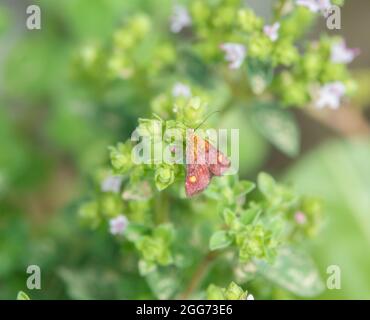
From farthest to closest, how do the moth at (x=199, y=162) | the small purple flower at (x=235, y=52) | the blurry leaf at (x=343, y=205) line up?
the blurry leaf at (x=343, y=205)
the small purple flower at (x=235, y=52)
the moth at (x=199, y=162)

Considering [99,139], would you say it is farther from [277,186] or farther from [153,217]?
[277,186]

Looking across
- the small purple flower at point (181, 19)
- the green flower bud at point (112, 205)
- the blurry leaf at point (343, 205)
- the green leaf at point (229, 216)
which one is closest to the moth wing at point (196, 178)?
the green leaf at point (229, 216)

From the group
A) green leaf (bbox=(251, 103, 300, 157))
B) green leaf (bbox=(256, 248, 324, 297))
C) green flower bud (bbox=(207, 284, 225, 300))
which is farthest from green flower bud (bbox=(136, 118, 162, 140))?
green leaf (bbox=(251, 103, 300, 157))

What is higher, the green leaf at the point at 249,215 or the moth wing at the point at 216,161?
the moth wing at the point at 216,161

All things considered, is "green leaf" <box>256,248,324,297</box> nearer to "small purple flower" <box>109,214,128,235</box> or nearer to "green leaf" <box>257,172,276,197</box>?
"green leaf" <box>257,172,276,197</box>

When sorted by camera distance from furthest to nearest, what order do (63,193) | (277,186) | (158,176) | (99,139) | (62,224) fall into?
(63,193) → (99,139) → (62,224) → (277,186) → (158,176)

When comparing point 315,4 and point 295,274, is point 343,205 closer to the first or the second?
point 295,274

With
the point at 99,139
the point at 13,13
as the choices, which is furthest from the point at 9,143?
the point at 13,13

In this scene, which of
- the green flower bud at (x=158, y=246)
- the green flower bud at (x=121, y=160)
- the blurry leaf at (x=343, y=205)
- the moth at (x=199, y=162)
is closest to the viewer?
the moth at (x=199, y=162)

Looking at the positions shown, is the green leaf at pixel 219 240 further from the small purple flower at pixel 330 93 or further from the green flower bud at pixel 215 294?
the small purple flower at pixel 330 93
